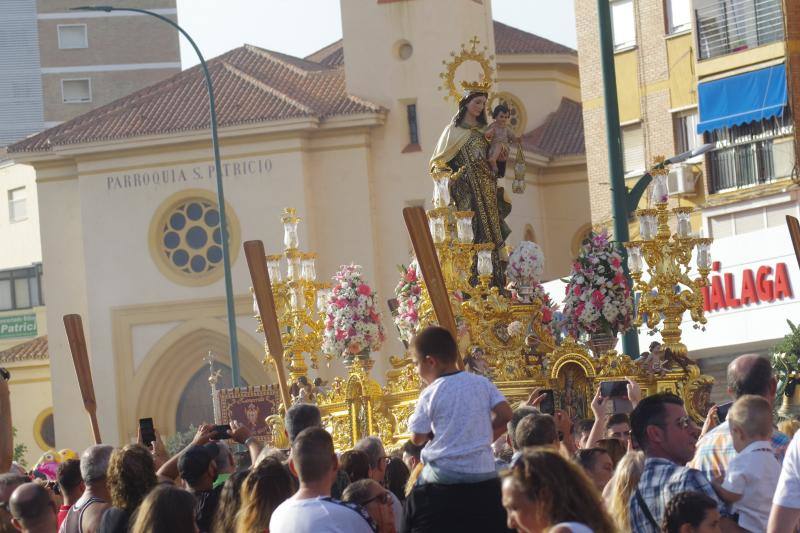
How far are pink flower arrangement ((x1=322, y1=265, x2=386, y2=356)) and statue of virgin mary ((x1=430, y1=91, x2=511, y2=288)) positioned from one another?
152 centimetres

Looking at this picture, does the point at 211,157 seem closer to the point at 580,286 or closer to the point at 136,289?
the point at 136,289

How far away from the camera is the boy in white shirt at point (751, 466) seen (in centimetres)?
848

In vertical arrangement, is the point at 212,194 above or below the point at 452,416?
above

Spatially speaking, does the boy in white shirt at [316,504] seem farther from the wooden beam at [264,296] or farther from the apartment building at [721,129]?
the apartment building at [721,129]

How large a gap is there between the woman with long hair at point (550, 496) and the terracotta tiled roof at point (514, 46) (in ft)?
148

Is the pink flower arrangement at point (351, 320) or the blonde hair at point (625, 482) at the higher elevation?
the pink flower arrangement at point (351, 320)

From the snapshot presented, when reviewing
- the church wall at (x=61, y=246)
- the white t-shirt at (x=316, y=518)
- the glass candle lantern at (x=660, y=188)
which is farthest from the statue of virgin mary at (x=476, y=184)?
the church wall at (x=61, y=246)

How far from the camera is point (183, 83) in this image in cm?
4775

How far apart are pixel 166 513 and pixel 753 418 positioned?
9.28 feet

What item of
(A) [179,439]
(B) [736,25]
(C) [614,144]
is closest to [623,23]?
(B) [736,25]

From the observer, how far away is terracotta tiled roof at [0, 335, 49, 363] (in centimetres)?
5209

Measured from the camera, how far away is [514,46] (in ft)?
173

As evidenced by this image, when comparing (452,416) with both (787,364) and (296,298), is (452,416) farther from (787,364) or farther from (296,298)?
(787,364)

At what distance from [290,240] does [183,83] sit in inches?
1091
